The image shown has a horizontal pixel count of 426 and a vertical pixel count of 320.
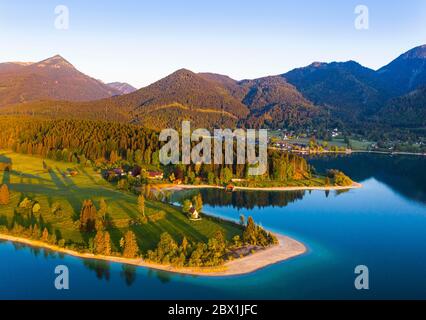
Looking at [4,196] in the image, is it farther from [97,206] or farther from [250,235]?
[250,235]

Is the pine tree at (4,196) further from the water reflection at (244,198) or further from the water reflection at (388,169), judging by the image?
the water reflection at (388,169)

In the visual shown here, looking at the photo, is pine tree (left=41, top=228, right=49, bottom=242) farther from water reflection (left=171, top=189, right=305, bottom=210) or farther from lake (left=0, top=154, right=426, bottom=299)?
water reflection (left=171, top=189, right=305, bottom=210)

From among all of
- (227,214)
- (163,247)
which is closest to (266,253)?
(163,247)

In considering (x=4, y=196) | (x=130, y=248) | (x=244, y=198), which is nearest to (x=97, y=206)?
(x=4, y=196)

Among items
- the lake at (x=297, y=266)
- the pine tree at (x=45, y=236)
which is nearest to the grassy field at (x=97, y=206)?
the pine tree at (x=45, y=236)
